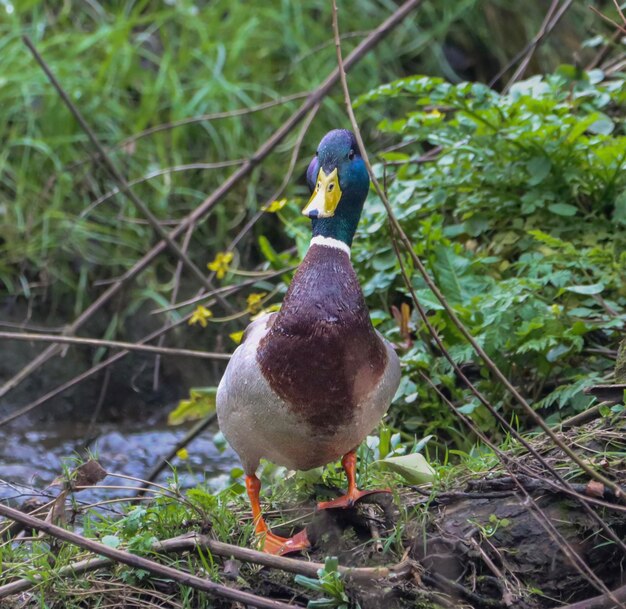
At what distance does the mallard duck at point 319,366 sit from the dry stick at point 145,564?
26cm

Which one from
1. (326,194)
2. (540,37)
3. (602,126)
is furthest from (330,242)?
(540,37)

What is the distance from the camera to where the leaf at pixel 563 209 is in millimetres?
3340

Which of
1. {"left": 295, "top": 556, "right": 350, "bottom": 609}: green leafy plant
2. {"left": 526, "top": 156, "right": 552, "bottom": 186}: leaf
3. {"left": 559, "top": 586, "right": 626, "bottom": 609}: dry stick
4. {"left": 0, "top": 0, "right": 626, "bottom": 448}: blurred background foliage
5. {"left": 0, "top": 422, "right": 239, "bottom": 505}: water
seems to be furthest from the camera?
{"left": 0, "top": 422, "right": 239, "bottom": 505}: water

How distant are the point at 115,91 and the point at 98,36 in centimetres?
38

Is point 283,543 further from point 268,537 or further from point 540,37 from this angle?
point 540,37

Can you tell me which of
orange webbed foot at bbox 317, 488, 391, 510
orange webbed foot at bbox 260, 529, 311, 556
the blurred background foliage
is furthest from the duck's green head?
orange webbed foot at bbox 260, 529, 311, 556

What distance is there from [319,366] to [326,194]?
1.43ft

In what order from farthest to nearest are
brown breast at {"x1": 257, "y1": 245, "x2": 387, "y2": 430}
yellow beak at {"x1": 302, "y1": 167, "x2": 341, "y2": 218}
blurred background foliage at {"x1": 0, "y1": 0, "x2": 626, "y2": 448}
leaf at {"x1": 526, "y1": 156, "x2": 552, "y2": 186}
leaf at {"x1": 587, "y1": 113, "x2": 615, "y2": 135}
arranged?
leaf at {"x1": 587, "y1": 113, "x2": 615, "y2": 135}
leaf at {"x1": 526, "y1": 156, "x2": 552, "y2": 186}
blurred background foliage at {"x1": 0, "y1": 0, "x2": 626, "y2": 448}
yellow beak at {"x1": 302, "y1": 167, "x2": 341, "y2": 218}
brown breast at {"x1": 257, "y1": 245, "x2": 387, "y2": 430}

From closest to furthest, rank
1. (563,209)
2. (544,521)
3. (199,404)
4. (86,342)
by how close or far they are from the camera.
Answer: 1. (544,521)
2. (86,342)
3. (563,209)
4. (199,404)

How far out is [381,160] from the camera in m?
2.91

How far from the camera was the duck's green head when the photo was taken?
2389 mm

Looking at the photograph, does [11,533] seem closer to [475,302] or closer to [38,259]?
[475,302]

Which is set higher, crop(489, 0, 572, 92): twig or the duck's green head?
the duck's green head

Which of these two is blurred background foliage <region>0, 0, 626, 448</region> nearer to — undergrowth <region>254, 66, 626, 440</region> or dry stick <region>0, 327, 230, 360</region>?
undergrowth <region>254, 66, 626, 440</region>
